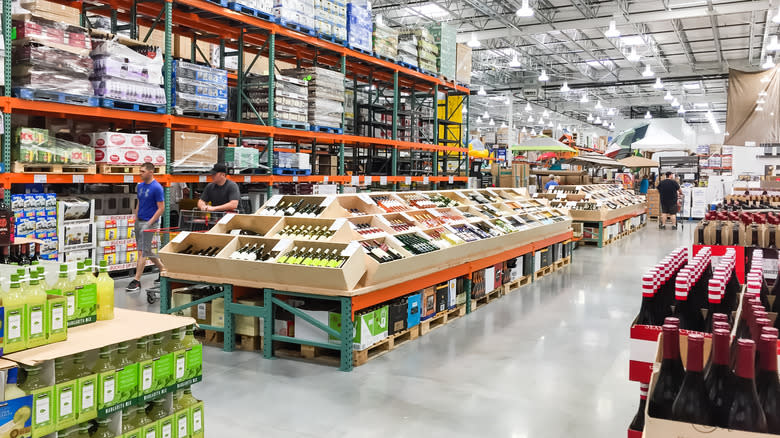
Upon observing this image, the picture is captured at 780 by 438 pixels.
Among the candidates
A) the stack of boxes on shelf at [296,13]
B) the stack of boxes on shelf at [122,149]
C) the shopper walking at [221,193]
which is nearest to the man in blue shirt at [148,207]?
the stack of boxes on shelf at [122,149]

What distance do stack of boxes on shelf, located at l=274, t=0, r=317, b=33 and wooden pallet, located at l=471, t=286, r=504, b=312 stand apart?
508cm

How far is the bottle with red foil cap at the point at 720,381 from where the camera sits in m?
1.77

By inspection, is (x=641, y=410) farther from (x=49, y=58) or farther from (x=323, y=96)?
(x=323, y=96)

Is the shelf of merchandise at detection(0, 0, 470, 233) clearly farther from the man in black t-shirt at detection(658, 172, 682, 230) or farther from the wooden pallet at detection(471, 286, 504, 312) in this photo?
the man in black t-shirt at detection(658, 172, 682, 230)

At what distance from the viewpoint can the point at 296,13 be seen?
973cm

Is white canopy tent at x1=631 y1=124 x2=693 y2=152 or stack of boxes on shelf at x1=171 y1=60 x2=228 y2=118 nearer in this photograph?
stack of boxes on shelf at x1=171 y1=60 x2=228 y2=118

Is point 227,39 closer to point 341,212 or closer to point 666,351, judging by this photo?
point 341,212

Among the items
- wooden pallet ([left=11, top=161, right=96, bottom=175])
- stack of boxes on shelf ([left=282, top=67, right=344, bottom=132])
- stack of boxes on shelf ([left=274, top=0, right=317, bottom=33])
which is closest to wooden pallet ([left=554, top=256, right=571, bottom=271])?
stack of boxes on shelf ([left=282, top=67, right=344, bottom=132])

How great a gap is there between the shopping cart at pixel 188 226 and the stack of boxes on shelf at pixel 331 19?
403 cm

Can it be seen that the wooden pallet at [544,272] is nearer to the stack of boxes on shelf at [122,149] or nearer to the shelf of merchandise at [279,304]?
the shelf of merchandise at [279,304]

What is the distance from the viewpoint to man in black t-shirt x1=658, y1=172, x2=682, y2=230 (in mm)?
19156

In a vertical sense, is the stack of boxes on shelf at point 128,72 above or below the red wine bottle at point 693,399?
above

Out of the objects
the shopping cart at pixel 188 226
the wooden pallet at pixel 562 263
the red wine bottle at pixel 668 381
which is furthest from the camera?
the wooden pallet at pixel 562 263

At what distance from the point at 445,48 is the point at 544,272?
246 inches
